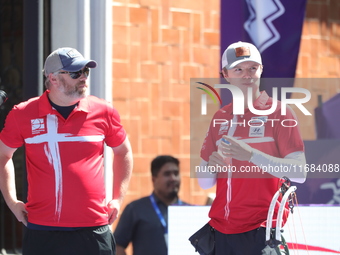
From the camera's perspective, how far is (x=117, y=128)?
13.5 feet

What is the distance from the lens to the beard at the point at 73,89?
13.0 ft

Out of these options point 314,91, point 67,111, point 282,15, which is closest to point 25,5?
point 67,111

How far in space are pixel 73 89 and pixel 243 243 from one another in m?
1.17

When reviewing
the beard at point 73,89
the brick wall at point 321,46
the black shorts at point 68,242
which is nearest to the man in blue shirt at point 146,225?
the black shorts at point 68,242

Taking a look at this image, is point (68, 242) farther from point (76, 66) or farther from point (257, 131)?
point (257, 131)

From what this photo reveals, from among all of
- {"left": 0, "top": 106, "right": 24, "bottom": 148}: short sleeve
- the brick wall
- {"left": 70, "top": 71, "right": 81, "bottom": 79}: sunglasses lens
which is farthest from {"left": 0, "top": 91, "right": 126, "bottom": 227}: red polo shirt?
the brick wall

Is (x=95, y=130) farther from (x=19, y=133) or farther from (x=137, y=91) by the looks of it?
(x=137, y=91)

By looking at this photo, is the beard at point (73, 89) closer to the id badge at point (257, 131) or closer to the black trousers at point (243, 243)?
the id badge at point (257, 131)

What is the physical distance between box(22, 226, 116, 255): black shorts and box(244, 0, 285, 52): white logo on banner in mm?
1621

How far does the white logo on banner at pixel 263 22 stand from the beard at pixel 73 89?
1.32m

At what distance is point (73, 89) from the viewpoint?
3.96 m

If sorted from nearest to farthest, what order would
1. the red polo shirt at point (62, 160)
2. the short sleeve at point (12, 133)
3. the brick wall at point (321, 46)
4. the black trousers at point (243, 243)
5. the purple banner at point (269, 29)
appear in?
the black trousers at point (243, 243), the red polo shirt at point (62, 160), the short sleeve at point (12, 133), the purple banner at point (269, 29), the brick wall at point (321, 46)

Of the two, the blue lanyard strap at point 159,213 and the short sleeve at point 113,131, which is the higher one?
the short sleeve at point 113,131

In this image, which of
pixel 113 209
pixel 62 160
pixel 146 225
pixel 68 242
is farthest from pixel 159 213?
pixel 62 160
